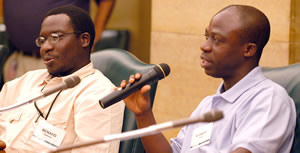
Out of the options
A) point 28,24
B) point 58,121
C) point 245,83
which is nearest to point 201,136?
point 245,83

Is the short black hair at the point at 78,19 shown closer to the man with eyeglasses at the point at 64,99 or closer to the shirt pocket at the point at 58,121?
the man with eyeglasses at the point at 64,99

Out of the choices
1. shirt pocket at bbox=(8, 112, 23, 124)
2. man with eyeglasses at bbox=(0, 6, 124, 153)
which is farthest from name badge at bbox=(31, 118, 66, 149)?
shirt pocket at bbox=(8, 112, 23, 124)

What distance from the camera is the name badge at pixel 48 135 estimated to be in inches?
90.6

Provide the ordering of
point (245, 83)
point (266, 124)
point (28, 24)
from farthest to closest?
point (28, 24)
point (245, 83)
point (266, 124)

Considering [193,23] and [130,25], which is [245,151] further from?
[130,25]

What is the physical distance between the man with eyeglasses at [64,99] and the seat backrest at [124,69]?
0.25 feet

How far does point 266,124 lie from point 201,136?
29 cm

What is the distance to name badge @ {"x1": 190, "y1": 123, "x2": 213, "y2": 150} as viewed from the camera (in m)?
1.94

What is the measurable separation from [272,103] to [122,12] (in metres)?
3.19

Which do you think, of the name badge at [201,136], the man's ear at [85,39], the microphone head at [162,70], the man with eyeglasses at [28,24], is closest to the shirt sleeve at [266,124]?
the name badge at [201,136]

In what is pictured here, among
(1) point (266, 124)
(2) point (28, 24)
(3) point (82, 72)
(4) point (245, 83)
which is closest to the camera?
(1) point (266, 124)

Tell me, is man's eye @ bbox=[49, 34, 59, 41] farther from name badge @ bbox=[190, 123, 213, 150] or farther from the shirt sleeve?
the shirt sleeve

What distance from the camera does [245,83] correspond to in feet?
6.38

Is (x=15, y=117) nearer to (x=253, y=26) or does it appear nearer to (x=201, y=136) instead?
(x=201, y=136)
